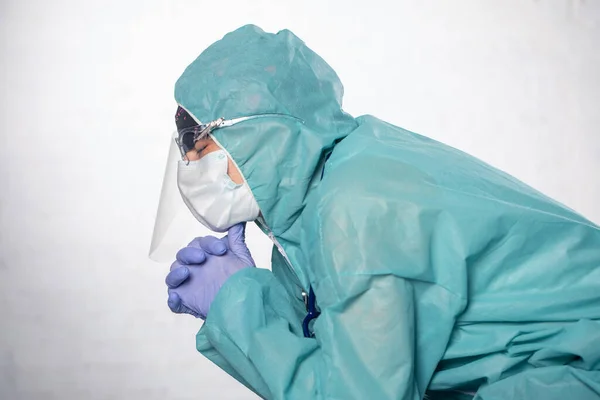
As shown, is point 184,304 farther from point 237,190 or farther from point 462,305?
point 462,305

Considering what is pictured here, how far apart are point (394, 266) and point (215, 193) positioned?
0.44 metres

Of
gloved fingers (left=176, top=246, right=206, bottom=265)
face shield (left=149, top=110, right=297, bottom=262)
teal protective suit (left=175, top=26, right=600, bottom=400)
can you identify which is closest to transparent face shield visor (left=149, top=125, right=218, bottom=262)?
face shield (left=149, top=110, right=297, bottom=262)

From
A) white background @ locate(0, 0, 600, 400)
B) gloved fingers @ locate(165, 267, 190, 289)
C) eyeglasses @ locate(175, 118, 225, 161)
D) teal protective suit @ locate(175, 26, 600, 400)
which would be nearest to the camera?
teal protective suit @ locate(175, 26, 600, 400)

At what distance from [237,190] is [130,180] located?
2.13 ft

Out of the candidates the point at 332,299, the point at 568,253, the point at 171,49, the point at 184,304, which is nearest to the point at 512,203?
the point at 568,253

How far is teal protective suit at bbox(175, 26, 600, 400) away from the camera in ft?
3.22

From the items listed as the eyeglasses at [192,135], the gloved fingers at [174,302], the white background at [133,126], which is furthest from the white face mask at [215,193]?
the white background at [133,126]

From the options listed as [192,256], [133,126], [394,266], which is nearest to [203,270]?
[192,256]

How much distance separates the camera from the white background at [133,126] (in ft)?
5.93

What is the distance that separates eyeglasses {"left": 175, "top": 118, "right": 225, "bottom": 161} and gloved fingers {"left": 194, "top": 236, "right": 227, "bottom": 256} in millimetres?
179

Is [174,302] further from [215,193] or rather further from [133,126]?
[133,126]

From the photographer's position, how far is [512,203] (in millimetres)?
1080

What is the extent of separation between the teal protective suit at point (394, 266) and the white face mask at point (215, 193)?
0.06 meters

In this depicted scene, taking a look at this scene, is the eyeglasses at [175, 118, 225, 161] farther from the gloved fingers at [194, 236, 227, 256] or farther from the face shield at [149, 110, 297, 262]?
the gloved fingers at [194, 236, 227, 256]
